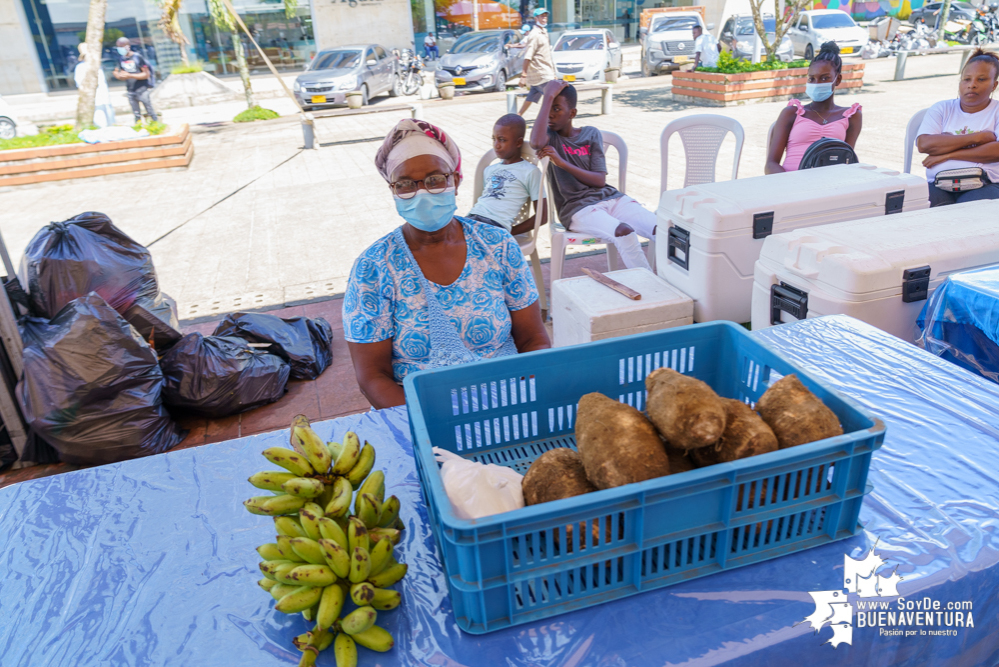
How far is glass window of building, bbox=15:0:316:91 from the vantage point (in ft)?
68.0

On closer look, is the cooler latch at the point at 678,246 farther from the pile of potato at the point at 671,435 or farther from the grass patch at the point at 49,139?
Result: the grass patch at the point at 49,139

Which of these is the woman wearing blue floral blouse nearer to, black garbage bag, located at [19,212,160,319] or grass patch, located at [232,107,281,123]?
A: black garbage bag, located at [19,212,160,319]

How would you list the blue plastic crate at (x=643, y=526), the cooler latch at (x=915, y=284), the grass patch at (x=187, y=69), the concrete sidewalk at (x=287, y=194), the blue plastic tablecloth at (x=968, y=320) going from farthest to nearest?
the grass patch at (x=187, y=69), the concrete sidewalk at (x=287, y=194), the cooler latch at (x=915, y=284), the blue plastic tablecloth at (x=968, y=320), the blue plastic crate at (x=643, y=526)

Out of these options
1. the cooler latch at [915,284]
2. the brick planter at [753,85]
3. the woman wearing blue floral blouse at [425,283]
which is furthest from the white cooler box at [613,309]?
the brick planter at [753,85]

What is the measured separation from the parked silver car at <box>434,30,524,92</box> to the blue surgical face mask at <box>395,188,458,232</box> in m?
16.2

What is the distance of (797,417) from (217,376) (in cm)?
309

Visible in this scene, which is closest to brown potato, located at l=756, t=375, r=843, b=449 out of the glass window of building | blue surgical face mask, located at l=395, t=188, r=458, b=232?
blue surgical face mask, located at l=395, t=188, r=458, b=232

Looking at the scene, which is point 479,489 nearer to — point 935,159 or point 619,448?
point 619,448

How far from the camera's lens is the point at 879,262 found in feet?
7.43

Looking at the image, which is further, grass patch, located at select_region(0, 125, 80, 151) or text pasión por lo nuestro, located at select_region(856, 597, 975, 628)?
grass patch, located at select_region(0, 125, 80, 151)

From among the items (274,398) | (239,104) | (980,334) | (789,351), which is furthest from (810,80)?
(239,104)

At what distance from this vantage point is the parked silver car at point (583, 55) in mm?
16125

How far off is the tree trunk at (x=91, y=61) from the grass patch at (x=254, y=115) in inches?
207

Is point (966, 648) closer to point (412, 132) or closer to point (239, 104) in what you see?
point (412, 132)
